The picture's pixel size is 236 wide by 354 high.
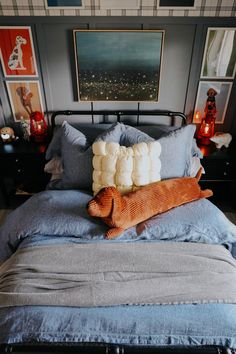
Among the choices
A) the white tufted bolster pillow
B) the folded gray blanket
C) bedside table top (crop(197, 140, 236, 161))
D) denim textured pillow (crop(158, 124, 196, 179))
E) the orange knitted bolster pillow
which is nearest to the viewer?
the folded gray blanket

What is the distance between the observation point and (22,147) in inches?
87.6

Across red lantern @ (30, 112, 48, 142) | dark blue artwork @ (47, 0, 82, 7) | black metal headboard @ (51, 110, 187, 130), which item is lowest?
red lantern @ (30, 112, 48, 142)

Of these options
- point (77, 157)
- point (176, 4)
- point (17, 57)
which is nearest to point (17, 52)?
point (17, 57)

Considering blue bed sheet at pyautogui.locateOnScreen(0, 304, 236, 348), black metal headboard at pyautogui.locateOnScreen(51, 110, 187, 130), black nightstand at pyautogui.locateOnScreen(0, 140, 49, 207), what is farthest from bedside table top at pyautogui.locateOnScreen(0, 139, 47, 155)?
blue bed sheet at pyautogui.locateOnScreen(0, 304, 236, 348)

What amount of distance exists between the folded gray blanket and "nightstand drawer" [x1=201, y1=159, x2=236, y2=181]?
3.26 feet

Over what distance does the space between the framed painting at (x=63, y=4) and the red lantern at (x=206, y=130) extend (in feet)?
4.47

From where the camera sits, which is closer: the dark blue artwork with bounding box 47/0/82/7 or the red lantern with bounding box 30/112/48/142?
the dark blue artwork with bounding box 47/0/82/7

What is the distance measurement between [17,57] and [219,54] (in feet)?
5.41

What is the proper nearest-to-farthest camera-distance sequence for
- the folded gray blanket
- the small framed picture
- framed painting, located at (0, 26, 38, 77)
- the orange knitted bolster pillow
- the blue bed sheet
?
the blue bed sheet → the folded gray blanket → the orange knitted bolster pillow → the small framed picture → framed painting, located at (0, 26, 38, 77)

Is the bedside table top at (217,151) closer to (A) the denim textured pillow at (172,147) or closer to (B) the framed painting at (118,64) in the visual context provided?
(A) the denim textured pillow at (172,147)

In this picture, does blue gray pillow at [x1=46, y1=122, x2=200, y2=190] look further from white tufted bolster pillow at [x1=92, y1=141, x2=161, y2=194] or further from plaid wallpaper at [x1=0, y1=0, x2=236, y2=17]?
plaid wallpaper at [x1=0, y1=0, x2=236, y2=17]

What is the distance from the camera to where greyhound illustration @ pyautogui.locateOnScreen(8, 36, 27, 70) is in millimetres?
1988

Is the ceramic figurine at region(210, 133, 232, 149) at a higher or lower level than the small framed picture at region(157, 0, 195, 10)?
lower

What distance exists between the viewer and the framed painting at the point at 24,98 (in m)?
Result: 2.17
